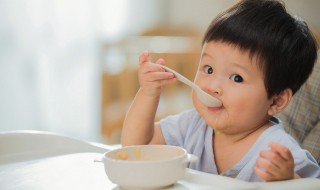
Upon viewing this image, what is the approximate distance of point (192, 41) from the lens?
364cm

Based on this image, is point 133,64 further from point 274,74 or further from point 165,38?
point 274,74

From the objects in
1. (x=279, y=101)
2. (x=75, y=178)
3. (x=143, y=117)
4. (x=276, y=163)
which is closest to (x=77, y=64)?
(x=143, y=117)

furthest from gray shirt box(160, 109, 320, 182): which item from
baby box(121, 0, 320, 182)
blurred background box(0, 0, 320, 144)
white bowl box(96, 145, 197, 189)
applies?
blurred background box(0, 0, 320, 144)

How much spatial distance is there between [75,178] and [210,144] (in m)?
0.36

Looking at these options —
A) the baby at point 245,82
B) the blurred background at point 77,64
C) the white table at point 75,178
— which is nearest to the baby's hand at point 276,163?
the white table at point 75,178

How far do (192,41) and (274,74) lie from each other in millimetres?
2630

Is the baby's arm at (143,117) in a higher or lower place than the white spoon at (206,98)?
lower

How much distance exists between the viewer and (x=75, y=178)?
2.84 ft

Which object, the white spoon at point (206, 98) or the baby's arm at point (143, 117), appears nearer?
the white spoon at point (206, 98)

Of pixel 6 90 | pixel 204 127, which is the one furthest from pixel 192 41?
pixel 204 127

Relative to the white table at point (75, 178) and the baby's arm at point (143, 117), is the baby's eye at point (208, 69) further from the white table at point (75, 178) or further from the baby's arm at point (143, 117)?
the white table at point (75, 178)

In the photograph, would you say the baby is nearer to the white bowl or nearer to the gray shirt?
the gray shirt

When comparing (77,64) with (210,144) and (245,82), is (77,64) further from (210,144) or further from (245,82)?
(245,82)

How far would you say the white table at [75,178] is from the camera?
75 centimetres
